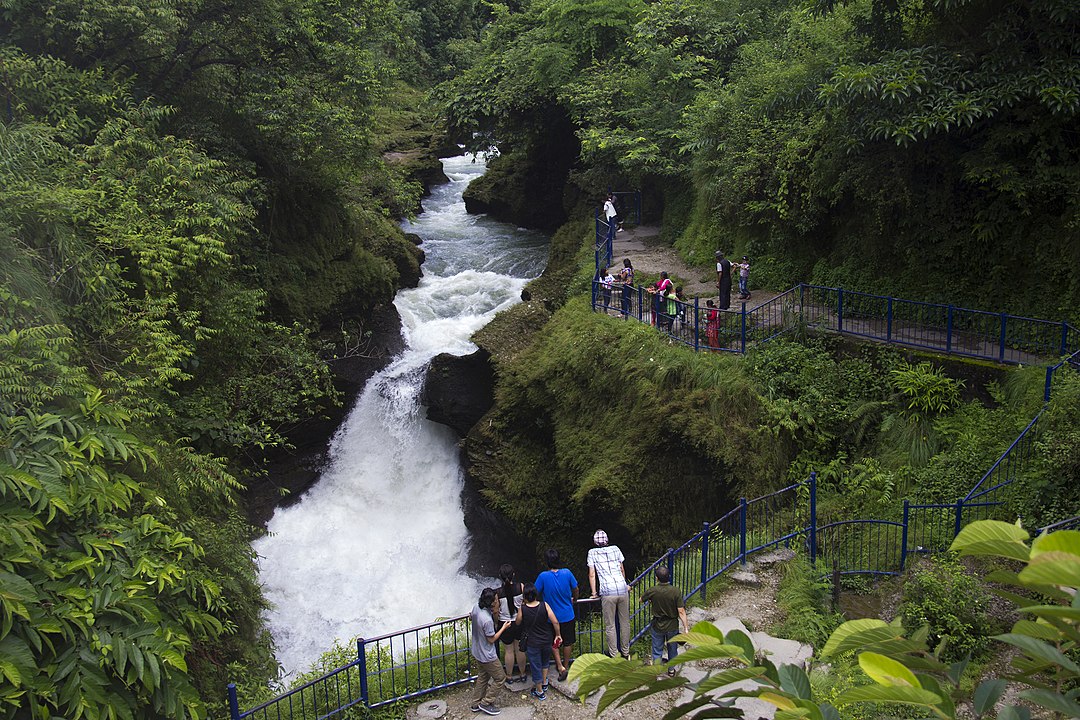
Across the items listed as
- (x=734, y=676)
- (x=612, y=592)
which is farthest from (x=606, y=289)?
(x=734, y=676)

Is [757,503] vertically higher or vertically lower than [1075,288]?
lower

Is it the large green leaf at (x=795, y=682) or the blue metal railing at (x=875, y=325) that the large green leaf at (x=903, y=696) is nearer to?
the large green leaf at (x=795, y=682)

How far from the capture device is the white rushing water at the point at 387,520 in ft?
54.0

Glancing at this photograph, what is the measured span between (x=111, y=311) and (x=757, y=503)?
996 cm

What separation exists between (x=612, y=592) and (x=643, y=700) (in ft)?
3.92

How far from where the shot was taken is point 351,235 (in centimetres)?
2278

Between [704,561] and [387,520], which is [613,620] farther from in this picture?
[387,520]

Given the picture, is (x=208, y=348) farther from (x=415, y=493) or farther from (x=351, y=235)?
(x=351, y=235)

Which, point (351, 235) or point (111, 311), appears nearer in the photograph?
point (111, 311)

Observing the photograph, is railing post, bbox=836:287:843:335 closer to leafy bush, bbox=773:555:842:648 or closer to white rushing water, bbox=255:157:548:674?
leafy bush, bbox=773:555:842:648

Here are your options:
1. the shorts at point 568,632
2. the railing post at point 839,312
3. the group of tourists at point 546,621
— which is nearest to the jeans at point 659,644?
the group of tourists at point 546,621

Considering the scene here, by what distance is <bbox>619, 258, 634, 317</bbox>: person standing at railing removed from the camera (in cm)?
1782

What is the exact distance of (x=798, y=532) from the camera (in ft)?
40.0

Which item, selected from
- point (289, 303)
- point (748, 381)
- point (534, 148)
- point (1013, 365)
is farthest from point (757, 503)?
point (534, 148)
